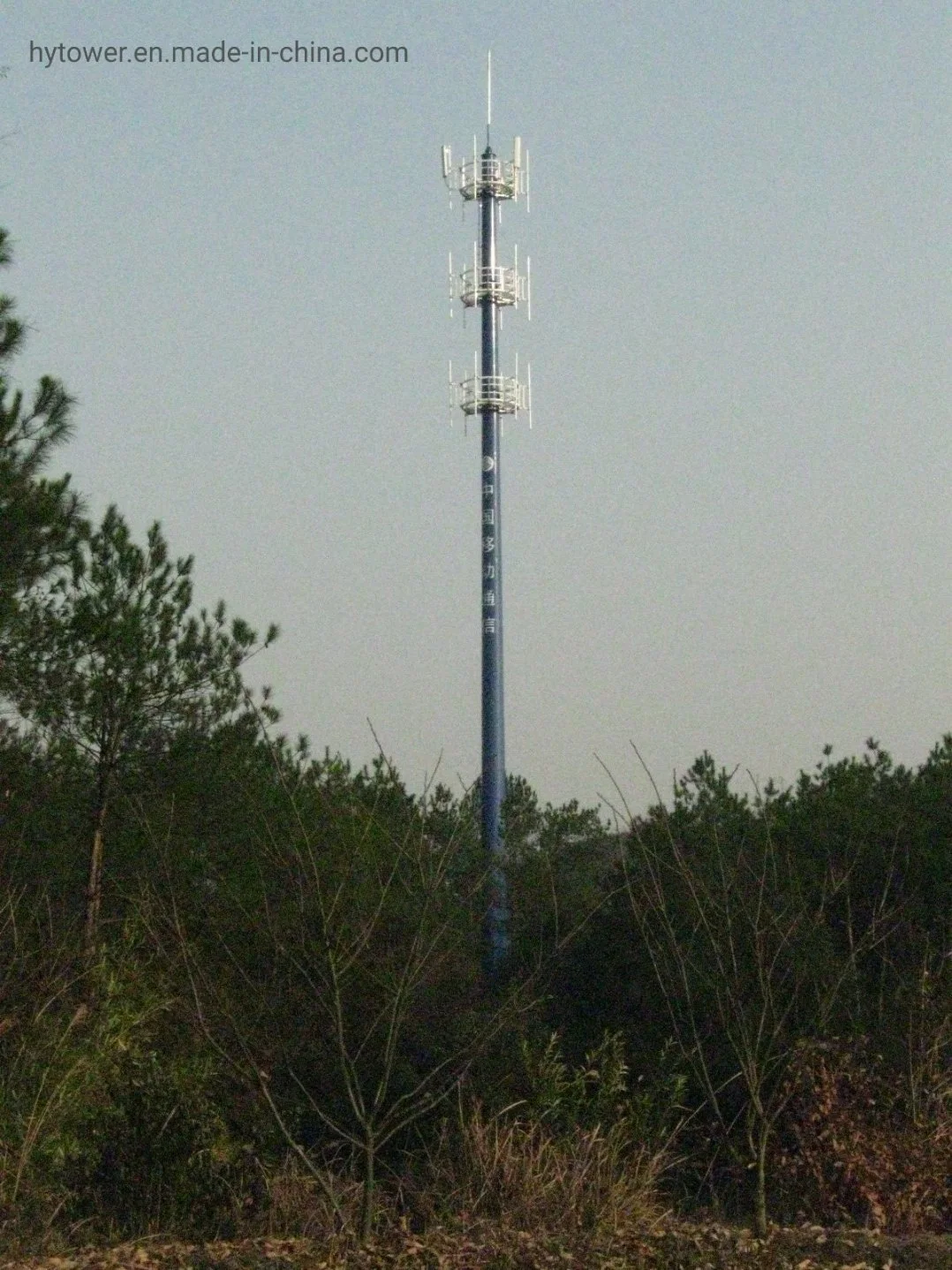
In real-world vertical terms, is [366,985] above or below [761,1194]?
above

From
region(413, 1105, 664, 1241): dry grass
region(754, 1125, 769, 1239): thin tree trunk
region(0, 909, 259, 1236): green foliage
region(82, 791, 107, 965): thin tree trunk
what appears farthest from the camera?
region(82, 791, 107, 965): thin tree trunk

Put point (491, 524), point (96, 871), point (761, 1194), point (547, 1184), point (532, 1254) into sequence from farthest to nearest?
point (491, 524), point (96, 871), point (547, 1184), point (761, 1194), point (532, 1254)

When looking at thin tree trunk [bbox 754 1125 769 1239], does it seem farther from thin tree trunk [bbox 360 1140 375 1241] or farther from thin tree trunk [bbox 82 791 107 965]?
thin tree trunk [bbox 82 791 107 965]

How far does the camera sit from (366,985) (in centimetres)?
2000

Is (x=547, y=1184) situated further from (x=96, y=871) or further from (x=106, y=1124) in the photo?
(x=96, y=871)

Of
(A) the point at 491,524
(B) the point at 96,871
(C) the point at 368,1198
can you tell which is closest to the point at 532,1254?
(C) the point at 368,1198

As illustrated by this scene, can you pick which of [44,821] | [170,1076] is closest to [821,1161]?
[170,1076]

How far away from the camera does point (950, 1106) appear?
14.1 meters

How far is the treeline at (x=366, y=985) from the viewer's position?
40.0 ft

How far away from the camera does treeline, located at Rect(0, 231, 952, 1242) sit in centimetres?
1219

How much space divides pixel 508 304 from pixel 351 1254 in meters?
32.0

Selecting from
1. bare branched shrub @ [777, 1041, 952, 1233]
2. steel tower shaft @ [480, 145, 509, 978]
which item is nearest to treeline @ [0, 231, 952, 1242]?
bare branched shrub @ [777, 1041, 952, 1233]

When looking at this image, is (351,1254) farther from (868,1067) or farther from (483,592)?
(483,592)

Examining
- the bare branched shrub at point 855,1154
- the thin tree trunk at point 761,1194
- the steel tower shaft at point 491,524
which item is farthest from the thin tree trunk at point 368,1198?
the steel tower shaft at point 491,524
